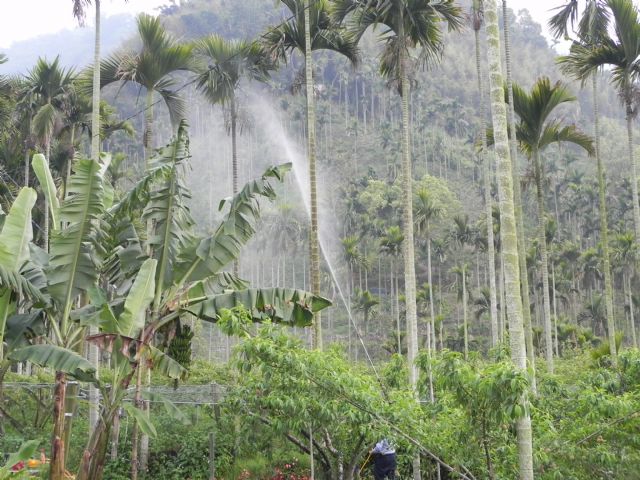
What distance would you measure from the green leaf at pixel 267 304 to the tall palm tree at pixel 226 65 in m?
5.79

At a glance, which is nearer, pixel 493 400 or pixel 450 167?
pixel 493 400

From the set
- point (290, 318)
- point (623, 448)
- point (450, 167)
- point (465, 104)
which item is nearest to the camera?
point (623, 448)

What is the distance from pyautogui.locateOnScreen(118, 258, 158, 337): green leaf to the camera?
33.2ft

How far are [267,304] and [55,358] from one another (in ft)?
10.8

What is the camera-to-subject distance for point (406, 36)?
15.0 metres

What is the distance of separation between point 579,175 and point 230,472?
220 feet

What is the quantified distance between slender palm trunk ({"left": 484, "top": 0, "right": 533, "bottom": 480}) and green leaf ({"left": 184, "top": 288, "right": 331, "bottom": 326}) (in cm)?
430

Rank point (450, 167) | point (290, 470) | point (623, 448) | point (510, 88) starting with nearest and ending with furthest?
point (623, 448) < point (290, 470) < point (510, 88) < point (450, 167)

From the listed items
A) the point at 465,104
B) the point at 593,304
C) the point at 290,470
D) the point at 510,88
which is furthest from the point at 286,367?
the point at 465,104

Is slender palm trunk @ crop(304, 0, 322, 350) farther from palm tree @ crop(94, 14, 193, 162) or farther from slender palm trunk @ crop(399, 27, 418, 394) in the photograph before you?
palm tree @ crop(94, 14, 193, 162)

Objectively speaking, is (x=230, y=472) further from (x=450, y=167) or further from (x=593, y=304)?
(x=450, y=167)

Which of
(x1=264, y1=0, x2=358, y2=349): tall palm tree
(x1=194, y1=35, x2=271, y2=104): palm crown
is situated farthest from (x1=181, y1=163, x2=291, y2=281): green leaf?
(x1=194, y1=35, x2=271, y2=104): palm crown

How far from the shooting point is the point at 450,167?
306 feet

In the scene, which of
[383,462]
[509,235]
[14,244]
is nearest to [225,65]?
[14,244]
